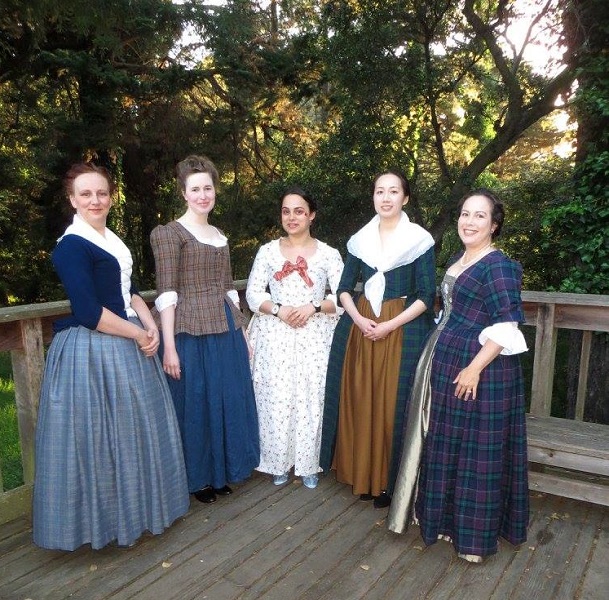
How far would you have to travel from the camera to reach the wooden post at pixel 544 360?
2855mm

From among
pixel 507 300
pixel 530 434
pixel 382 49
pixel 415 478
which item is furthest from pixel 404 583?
pixel 382 49

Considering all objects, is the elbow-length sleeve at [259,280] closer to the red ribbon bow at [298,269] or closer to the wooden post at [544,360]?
the red ribbon bow at [298,269]

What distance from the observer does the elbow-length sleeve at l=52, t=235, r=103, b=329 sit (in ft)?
6.59

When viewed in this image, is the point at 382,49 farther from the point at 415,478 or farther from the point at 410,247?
the point at 415,478

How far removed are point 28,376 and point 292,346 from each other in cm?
122

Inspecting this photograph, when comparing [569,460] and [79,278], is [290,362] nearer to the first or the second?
[79,278]

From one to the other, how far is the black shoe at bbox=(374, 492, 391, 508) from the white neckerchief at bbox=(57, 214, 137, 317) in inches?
57.1

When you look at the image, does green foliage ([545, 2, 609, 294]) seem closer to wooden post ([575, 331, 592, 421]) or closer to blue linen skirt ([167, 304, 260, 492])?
wooden post ([575, 331, 592, 421])

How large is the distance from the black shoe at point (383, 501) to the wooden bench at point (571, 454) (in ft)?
2.31

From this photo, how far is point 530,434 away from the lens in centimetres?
259

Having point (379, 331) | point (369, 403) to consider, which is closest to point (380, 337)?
point (379, 331)

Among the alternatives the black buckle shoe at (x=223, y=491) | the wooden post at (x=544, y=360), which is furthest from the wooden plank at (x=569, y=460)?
the black buckle shoe at (x=223, y=491)

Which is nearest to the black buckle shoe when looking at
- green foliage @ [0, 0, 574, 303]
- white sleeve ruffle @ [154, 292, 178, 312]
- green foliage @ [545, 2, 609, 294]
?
white sleeve ruffle @ [154, 292, 178, 312]

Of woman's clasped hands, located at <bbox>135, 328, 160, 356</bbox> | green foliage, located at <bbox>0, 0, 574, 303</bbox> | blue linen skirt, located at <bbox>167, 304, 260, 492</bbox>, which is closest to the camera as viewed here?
woman's clasped hands, located at <bbox>135, 328, 160, 356</bbox>
